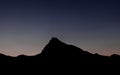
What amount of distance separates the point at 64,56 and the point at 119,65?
136 feet

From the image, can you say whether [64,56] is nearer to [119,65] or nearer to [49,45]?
[49,45]

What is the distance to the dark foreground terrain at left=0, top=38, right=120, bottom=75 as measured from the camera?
153 meters

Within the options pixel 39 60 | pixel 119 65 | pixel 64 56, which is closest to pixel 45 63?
pixel 39 60

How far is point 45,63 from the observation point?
16200 cm

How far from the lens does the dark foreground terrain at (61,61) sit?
153 metres

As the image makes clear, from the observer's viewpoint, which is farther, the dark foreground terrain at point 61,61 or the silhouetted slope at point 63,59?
the silhouetted slope at point 63,59

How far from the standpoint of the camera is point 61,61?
6673 inches

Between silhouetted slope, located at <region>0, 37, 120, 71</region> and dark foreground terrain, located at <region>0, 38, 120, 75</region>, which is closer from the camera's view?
dark foreground terrain, located at <region>0, 38, 120, 75</region>

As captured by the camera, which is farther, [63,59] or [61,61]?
[63,59]

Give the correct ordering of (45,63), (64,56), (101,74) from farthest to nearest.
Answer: (64,56) < (45,63) < (101,74)

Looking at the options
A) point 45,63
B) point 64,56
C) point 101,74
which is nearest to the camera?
point 101,74

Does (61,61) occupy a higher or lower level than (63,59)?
lower

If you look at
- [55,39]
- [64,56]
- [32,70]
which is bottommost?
[32,70]

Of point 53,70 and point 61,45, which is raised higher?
point 61,45
